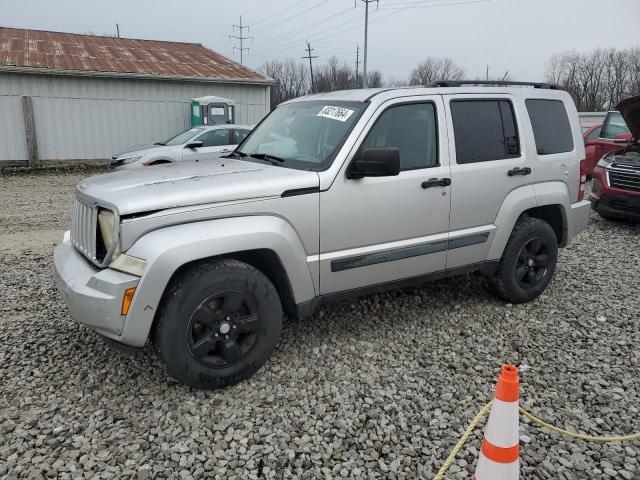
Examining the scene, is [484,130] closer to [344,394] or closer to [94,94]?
[344,394]

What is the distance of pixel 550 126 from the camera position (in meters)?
4.83

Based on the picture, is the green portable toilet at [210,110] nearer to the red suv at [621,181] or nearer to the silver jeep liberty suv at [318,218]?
the red suv at [621,181]

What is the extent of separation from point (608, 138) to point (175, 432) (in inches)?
451

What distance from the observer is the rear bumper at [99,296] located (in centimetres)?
287

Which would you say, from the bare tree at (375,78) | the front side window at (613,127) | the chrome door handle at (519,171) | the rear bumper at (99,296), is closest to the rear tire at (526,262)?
the chrome door handle at (519,171)

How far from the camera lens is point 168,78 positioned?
53.8 ft

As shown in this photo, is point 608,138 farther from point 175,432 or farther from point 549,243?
point 175,432

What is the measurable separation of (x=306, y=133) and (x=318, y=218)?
0.92 metres

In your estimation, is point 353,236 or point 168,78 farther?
point 168,78

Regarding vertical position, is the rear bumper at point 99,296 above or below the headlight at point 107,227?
below

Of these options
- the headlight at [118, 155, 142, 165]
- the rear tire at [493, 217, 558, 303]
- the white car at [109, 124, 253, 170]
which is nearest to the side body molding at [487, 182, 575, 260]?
the rear tire at [493, 217, 558, 303]

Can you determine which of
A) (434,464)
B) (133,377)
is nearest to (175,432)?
(133,377)

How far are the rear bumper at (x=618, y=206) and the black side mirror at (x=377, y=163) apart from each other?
248 inches

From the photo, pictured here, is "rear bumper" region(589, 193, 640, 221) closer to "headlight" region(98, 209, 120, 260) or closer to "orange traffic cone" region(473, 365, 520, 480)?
"orange traffic cone" region(473, 365, 520, 480)
